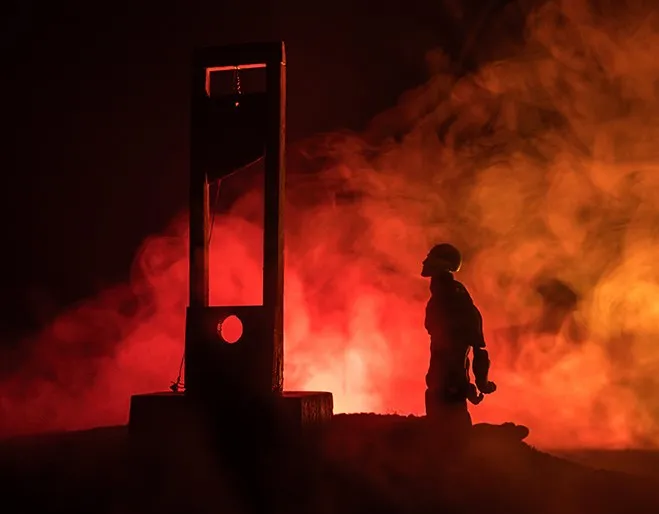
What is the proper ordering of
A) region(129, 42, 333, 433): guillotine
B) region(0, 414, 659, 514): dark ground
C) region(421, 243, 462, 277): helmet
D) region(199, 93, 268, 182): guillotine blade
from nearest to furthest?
1. region(0, 414, 659, 514): dark ground
2. region(129, 42, 333, 433): guillotine
3. region(199, 93, 268, 182): guillotine blade
4. region(421, 243, 462, 277): helmet

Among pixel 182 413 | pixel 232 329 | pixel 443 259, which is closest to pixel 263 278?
pixel 182 413

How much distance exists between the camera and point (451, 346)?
8.20m

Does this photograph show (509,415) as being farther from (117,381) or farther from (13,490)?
(13,490)

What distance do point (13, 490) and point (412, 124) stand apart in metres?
8.72

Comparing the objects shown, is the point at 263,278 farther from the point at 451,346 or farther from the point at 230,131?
the point at 451,346

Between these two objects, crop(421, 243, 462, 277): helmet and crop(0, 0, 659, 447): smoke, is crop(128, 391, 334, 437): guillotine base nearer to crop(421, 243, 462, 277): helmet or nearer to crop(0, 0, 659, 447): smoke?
crop(421, 243, 462, 277): helmet

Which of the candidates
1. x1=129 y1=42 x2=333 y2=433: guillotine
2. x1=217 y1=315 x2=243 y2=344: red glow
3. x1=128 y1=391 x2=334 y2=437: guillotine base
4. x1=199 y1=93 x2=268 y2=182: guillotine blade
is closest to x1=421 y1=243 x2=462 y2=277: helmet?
x1=129 y1=42 x2=333 y2=433: guillotine

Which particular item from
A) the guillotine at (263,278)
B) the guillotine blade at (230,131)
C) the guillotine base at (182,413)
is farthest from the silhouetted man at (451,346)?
the guillotine blade at (230,131)

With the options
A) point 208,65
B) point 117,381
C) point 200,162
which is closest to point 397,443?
point 200,162

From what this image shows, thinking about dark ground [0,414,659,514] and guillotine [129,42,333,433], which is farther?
guillotine [129,42,333,433]

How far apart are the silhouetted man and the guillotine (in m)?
1.20

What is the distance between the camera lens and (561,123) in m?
13.4

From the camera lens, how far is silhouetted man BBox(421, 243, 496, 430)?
817 centimetres

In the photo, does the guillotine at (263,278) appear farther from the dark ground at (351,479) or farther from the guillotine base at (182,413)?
the dark ground at (351,479)
